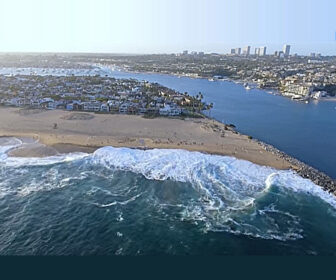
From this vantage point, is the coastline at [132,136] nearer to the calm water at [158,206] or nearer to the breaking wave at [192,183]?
the breaking wave at [192,183]

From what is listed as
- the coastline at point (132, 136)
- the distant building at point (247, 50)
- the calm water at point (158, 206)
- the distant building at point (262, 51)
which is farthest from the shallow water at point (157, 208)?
the distant building at point (247, 50)

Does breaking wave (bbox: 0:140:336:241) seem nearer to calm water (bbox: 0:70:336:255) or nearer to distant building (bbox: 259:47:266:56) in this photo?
calm water (bbox: 0:70:336:255)

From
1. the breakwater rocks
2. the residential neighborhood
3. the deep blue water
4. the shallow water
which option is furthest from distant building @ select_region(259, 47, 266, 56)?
the shallow water

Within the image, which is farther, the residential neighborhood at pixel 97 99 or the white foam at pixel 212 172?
the residential neighborhood at pixel 97 99

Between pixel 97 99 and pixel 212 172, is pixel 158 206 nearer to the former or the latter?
pixel 212 172

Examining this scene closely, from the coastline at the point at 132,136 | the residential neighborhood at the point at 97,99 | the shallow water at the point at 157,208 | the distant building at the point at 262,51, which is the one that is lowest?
the shallow water at the point at 157,208

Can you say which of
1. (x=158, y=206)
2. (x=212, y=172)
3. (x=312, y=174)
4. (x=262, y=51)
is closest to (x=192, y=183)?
(x=212, y=172)

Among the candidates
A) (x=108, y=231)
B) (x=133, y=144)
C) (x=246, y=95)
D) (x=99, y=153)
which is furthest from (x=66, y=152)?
(x=246, y=95)

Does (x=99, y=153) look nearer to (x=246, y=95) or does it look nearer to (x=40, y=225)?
(x=40, y=225)

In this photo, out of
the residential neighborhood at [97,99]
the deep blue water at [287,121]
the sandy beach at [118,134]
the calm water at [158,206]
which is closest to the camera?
the calm water at [158,206]
